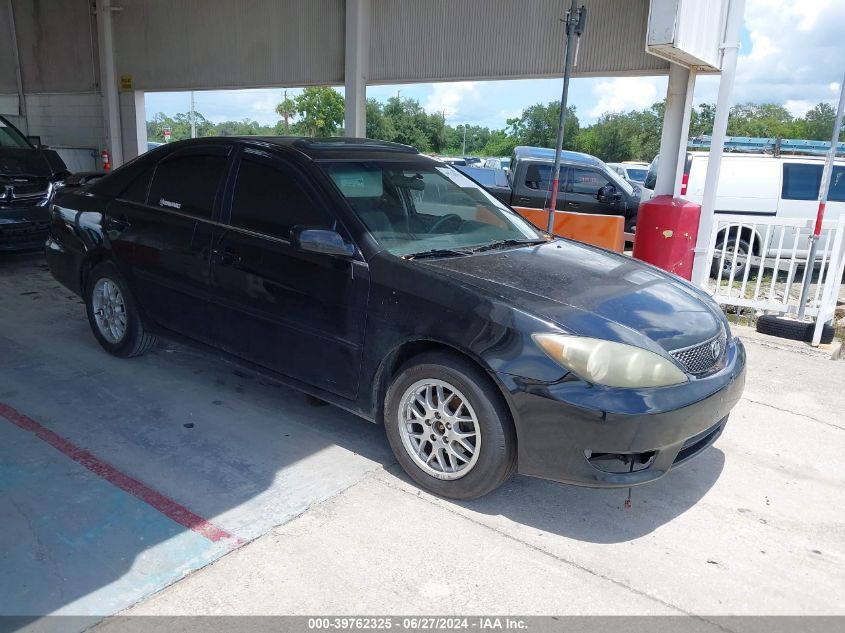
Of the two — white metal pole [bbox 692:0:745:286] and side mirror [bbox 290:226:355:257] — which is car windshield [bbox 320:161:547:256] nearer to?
side mirror [bbox 290:226:355:257]

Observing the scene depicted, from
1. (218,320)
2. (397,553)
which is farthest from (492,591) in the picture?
(218,320)

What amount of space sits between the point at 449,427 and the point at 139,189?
3040mm

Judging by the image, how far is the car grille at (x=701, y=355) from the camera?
3.07 metres

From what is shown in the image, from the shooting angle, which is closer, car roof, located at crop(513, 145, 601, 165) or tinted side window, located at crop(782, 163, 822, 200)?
tinted side window, located at crop(782, 163, 822, 200)

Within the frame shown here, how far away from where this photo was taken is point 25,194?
7.64 meters

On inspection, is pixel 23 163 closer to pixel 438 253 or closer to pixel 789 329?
pixel 438 253

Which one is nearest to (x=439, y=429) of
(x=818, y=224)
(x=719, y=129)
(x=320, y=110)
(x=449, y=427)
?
(x=449, y=427)

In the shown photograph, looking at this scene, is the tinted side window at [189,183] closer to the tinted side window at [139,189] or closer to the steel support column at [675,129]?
the tinted side window at [139,189]

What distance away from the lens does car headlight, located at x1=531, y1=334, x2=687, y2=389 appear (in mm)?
2830

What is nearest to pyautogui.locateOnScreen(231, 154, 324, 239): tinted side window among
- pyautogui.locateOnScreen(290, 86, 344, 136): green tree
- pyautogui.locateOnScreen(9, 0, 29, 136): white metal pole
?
pyautogui.locateOnScreen(9, 0, 29, 136): white metal pole

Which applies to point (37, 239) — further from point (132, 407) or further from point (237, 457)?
point (237, 457)

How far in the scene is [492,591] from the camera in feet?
8.70

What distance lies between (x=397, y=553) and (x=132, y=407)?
89.0 inches

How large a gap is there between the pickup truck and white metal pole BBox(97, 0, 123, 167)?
8.22 metres
